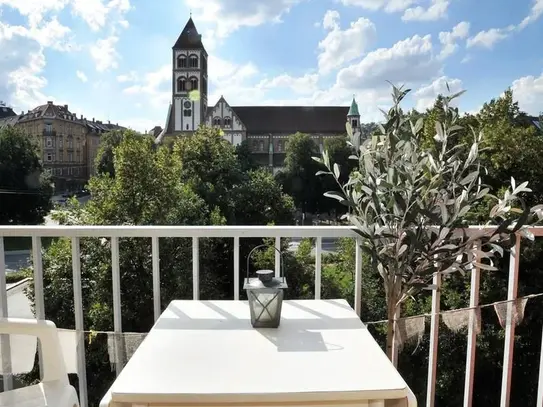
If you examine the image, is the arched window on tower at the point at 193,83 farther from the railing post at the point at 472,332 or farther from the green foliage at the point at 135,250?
the railing post at the point at 472,332

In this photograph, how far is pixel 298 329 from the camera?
1155 mm

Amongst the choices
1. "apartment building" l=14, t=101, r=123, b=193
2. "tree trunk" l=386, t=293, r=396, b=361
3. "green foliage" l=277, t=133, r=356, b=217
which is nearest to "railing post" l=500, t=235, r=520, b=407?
"tree trunk" l=386, t=293, r=396, b=361

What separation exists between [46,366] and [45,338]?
0.08 metres

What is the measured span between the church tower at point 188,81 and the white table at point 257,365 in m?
40.5

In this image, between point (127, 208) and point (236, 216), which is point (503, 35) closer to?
point (236, 216)

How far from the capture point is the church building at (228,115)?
3994 cm

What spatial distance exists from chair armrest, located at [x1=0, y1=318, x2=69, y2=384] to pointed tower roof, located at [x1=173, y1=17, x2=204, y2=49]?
4230cm

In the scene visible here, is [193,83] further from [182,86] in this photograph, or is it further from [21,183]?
[21,183]

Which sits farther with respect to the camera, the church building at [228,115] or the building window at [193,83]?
the building window at [193,83]

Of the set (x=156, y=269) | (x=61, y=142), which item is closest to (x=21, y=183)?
(x=61, y=142)

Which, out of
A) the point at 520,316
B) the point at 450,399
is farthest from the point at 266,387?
the point at 450,399

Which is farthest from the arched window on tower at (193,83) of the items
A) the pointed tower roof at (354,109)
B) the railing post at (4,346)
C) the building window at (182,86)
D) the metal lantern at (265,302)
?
the metal lantern at (265,302)

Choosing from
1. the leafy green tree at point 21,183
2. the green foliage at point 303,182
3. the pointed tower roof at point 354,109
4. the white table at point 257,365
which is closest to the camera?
the white table at point 257,365

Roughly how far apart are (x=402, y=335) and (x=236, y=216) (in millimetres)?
14383
